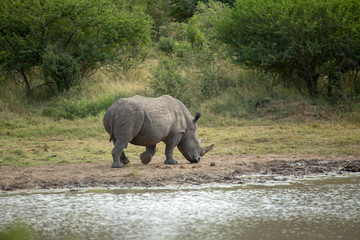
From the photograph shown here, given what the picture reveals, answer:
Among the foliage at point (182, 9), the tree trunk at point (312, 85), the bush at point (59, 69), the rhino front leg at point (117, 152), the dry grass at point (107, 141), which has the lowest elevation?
the dry grass at point (107, 141)

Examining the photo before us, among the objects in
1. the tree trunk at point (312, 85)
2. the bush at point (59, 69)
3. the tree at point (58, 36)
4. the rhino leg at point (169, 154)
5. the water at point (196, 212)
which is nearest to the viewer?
the water at point (196, 212)

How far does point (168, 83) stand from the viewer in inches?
579

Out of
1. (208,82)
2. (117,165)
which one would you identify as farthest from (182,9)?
(117,165)

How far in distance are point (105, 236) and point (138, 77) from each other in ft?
41.1

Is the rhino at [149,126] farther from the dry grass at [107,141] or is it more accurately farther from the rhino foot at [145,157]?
the dry grass at [107,141]

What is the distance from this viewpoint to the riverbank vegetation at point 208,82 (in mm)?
11188

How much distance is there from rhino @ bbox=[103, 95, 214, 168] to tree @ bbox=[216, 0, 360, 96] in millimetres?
4855

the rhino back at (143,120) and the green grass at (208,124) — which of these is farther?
the green grass at (208,124)

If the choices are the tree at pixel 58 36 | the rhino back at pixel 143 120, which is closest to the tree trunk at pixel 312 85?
the tree at pixel 58 36

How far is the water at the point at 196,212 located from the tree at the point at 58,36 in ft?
29.5

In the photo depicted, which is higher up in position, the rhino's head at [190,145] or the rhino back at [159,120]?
the rhino back at [159,120]

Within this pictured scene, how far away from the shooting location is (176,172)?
8.19m

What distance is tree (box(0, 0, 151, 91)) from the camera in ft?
50.1

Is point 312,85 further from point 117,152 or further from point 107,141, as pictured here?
point 117,152
